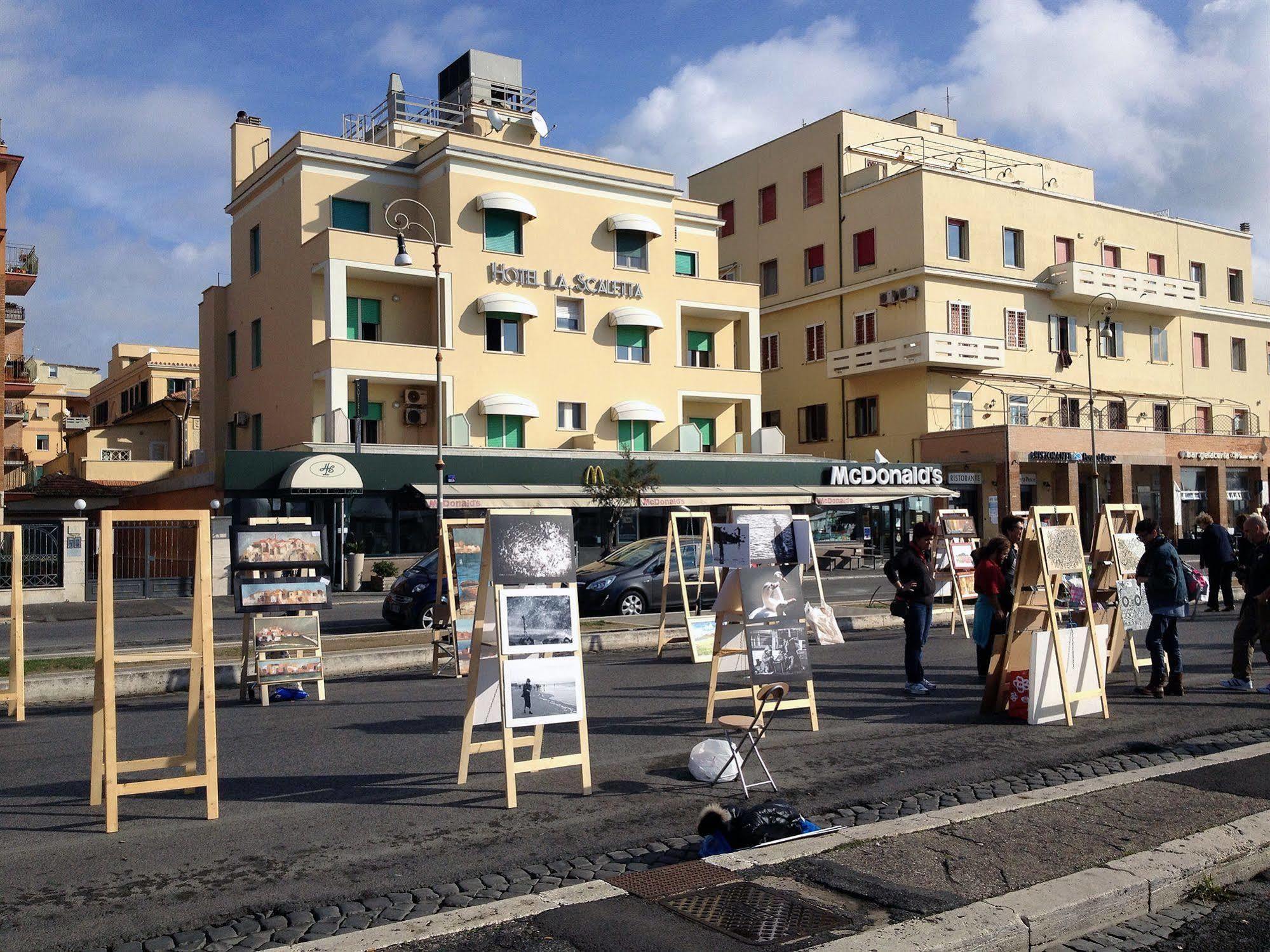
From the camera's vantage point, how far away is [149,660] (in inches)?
269

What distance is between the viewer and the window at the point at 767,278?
50.1m

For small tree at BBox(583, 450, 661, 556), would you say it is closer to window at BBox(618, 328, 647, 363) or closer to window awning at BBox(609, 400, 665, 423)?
window awning at BBox(609, 400, 665, 423)

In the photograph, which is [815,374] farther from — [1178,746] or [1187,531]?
[1178,746]

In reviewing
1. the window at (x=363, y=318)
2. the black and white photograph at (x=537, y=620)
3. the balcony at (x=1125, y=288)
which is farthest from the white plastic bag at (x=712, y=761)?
the balcony at (x=1125, y=288)

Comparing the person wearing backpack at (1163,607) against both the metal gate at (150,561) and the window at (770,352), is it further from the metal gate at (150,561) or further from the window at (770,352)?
the window at (770,352)

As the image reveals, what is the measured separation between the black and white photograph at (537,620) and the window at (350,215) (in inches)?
1162

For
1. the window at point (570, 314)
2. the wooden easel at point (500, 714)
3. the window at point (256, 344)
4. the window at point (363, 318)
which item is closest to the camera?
the wooden easel at point (500, 714)

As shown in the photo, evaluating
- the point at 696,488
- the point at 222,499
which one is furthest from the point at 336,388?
the point at 696,488

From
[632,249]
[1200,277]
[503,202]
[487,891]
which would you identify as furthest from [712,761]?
[1200,277]

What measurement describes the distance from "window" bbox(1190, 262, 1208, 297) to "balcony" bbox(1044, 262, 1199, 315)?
2.53 metres

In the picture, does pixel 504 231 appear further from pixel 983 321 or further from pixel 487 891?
pixel 487 891

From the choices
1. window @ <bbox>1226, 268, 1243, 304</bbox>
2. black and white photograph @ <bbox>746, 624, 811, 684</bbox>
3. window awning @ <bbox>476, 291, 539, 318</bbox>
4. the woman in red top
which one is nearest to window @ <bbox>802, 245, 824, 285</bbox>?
window awning @ <bbox>476, 291, 539, 318</bbox>

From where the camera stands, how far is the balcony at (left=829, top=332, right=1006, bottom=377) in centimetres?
4256

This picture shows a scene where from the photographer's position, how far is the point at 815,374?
48.2m
